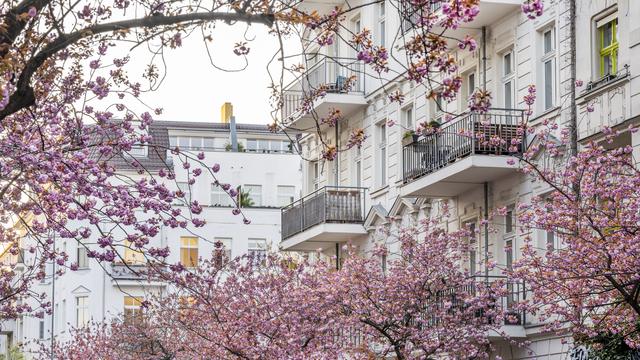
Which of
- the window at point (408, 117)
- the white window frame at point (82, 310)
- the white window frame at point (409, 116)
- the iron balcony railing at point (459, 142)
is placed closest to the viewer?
the iron balcony railing at point (459, 142)

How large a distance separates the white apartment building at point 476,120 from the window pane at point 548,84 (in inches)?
1.0

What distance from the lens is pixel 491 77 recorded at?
32.6 metres

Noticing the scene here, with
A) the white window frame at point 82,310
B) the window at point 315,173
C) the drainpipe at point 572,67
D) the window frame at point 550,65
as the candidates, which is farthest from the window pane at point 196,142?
the drainpipe at point 572,67

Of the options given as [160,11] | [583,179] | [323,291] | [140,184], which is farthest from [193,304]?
[160,11]

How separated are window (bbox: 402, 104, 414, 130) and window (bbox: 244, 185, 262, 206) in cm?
4109

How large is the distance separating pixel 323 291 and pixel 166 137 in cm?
4998

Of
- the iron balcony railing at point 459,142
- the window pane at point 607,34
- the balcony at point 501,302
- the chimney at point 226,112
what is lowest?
the balcony at point 501,302

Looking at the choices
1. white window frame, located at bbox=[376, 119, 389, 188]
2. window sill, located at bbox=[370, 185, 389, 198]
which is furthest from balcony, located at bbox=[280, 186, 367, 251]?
white window frame, located at bbox=[376, 119, 389, 188]

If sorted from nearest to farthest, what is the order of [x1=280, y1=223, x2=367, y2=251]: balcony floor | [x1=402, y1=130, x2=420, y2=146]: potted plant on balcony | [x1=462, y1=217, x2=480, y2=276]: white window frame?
[x1=462, y1=217, x2=480, y2=276]: white window frame → [x1=402, y1=130, x2=420, y2=146]: potted plant on balcony → [x1=280, y1=223, x2=367, y2=251]: balcony floor

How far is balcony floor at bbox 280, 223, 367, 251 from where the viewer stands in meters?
41.3

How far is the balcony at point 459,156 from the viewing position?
100ft

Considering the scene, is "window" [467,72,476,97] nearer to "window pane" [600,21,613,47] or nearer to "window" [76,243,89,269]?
"window pane" [600,21,613,47]

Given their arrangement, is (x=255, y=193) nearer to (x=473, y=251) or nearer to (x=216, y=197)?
(x=216, y=197)

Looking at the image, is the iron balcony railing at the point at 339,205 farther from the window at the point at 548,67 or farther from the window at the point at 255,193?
the window at the point at 255,193
